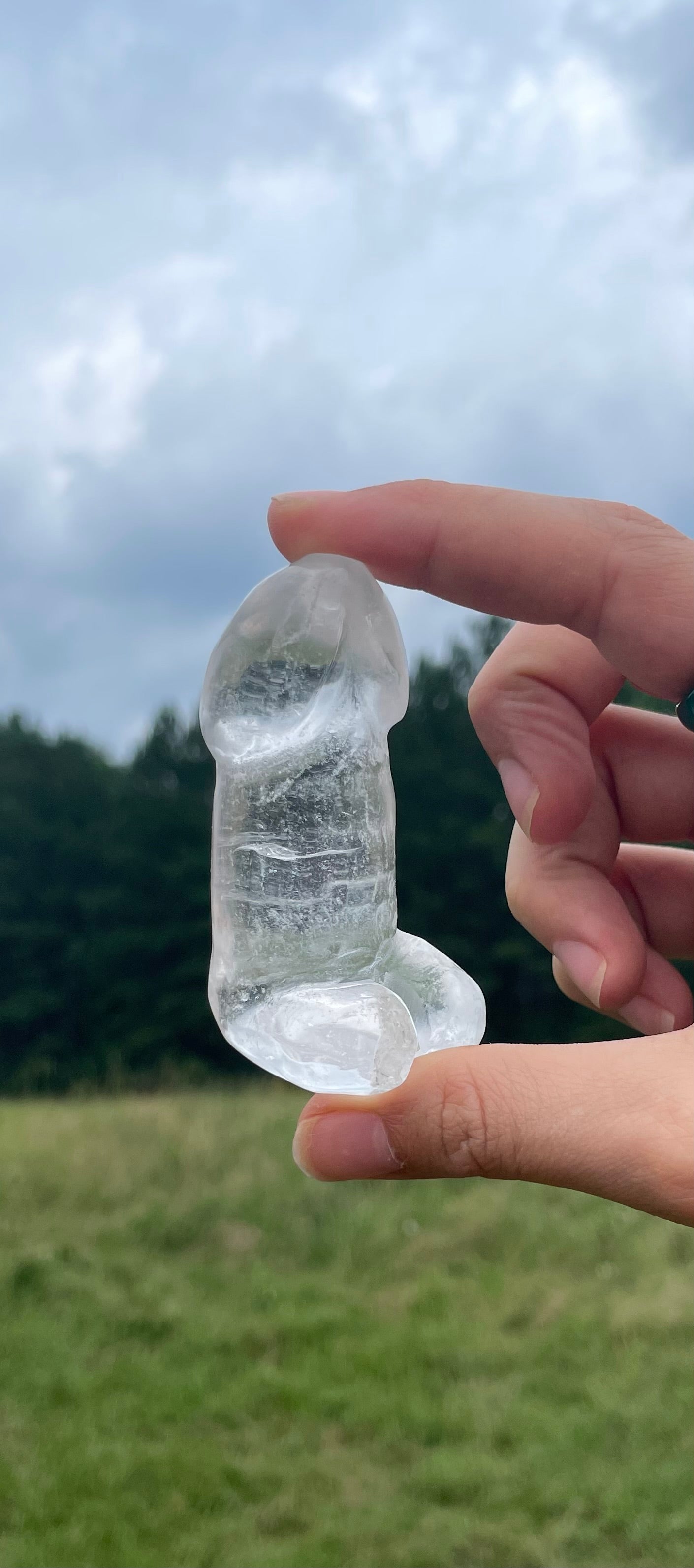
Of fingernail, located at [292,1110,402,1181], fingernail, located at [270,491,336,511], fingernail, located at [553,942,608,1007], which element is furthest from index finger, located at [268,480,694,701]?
fingernail, located at [292,1110,402,1181]

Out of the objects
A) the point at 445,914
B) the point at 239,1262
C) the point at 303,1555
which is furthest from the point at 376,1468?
the point at 445,914

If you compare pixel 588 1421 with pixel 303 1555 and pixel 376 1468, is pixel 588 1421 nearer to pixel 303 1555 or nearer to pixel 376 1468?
pixel 376 1468

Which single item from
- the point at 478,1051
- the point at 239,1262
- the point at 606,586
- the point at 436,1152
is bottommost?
the point at 239,1262

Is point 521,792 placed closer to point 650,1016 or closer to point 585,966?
point 585,966

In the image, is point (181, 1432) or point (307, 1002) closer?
→ point (307, 1002)

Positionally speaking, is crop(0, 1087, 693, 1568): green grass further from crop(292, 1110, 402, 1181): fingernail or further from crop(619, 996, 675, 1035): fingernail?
crop(292, 1110, 402, 1181): fingernail

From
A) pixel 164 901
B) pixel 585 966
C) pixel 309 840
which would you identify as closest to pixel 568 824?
pixel 585 966
